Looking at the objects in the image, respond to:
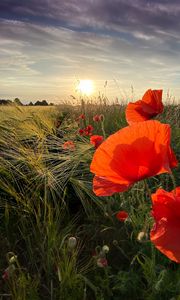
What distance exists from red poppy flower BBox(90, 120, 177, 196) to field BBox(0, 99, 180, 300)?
0.55 ft

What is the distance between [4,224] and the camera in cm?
283

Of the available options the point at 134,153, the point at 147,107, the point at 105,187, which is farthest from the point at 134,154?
the point at 147,107

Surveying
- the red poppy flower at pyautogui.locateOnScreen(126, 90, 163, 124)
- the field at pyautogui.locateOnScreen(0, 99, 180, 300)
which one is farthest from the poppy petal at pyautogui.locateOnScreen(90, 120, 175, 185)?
the red poppy flower at pyautogui.locateOnScreen(126, 90, 163, 124)

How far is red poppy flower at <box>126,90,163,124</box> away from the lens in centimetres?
161

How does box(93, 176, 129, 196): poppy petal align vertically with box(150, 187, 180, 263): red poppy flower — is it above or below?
above

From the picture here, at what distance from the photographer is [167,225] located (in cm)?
91

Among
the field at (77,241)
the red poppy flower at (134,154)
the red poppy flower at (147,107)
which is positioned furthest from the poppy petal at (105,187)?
the red poppy flower at (147,107)

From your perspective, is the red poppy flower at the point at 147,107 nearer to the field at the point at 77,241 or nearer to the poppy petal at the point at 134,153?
the field at the point at 77,241

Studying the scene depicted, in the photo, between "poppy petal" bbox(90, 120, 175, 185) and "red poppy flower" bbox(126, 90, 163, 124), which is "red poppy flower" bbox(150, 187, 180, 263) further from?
"red poppy flower" bbox(126, 90, 163, 124)

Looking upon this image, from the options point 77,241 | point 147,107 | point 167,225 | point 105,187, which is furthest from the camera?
point 77,241

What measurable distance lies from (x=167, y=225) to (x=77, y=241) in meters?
1.74

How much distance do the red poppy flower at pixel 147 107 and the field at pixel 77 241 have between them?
0.88 feet

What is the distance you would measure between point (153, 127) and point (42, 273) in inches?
64.5

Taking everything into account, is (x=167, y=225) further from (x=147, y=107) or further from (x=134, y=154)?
(x=147, y=107)
